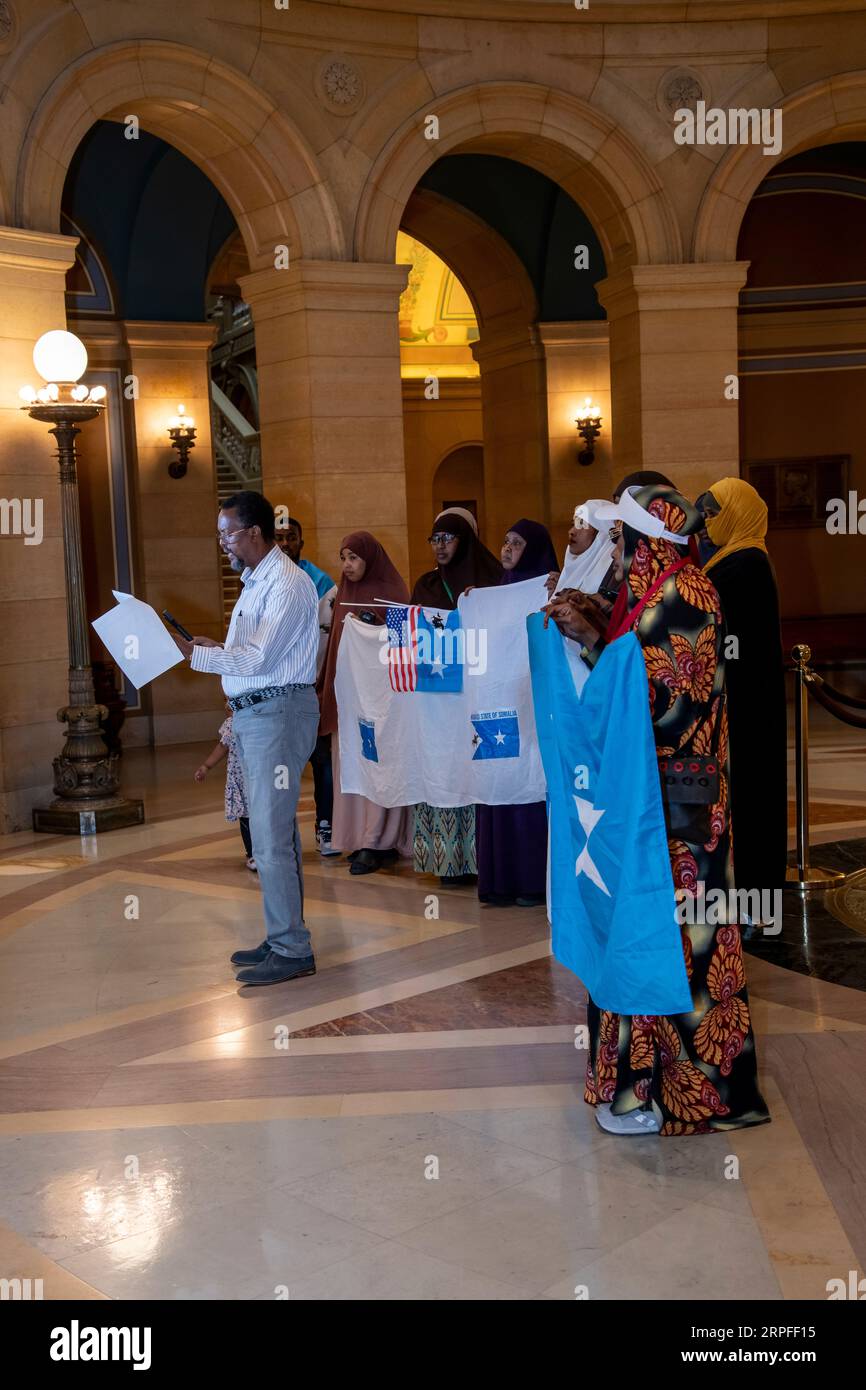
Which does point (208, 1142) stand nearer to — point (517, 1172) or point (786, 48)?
point (517, 1172)

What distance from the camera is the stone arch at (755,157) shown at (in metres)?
11.4

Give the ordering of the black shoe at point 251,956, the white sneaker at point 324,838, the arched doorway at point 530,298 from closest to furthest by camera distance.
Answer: the black shoe at point 251,956 → the white sneaker at point 324,838 → the arched doorway at point 530,298

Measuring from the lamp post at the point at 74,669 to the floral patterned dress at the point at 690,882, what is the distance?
18.8 ft

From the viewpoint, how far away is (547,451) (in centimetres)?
1479

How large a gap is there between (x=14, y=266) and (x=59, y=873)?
3.93 meters

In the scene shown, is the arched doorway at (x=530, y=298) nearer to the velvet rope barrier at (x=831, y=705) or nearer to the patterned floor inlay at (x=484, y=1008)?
the velvet rope barrier at (x=831, y=705)

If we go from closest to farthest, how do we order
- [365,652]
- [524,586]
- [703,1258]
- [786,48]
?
[703,1258] < [524,586] < [365,652] < [786,48]

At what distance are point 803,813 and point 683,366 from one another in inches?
222

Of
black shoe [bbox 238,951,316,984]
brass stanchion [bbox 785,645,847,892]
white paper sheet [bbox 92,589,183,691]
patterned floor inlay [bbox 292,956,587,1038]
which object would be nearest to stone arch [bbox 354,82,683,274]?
brass stanchion [bbox 785,645,847,892]

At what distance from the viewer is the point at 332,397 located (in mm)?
10570

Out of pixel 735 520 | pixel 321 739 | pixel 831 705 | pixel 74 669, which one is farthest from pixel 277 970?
pixel 74 669

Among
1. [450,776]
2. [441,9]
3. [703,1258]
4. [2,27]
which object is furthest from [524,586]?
[441,9]

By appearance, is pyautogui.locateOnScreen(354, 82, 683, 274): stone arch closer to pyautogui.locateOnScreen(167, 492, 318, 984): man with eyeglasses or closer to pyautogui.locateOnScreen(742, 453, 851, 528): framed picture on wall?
pyautogui.locateOnScreen(742, 453, 851, 528): framed picture on wall

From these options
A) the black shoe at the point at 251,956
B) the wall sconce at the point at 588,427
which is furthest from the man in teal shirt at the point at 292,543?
the wall sconce at the point at 588,427
